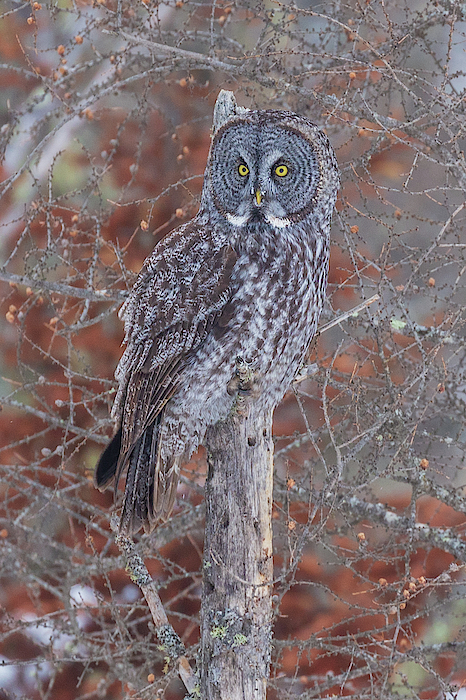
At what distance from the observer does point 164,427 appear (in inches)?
95.5

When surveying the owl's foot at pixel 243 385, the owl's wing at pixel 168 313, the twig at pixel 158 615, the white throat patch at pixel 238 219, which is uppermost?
the white throat patch at pixel 238 219

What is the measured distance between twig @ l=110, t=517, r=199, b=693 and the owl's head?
1.14 m

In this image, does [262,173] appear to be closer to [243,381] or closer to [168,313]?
[168,313]

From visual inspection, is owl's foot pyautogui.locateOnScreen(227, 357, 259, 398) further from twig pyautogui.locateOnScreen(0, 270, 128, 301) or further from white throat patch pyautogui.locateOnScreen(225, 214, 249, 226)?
twig pyautogui.locateOnScreen(0, 270, 128, 301)

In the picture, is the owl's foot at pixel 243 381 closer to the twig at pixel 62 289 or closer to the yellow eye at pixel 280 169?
the yellow eye at pixel 280 169

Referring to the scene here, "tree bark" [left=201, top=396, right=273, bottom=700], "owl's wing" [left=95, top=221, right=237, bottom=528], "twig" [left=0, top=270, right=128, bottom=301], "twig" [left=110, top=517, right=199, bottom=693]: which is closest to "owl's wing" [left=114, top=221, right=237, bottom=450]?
"owl's wing" [left=95, top=221, right=237, bottom=528]

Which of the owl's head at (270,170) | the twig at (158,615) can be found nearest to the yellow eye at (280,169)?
the owl's head at (270,170)

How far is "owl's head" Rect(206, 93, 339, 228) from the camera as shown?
2246 millimetres

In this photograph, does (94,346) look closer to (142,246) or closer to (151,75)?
(142,246)

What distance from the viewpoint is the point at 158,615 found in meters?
2.43

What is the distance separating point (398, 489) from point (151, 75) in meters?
3.37

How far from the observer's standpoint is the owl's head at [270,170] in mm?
2246

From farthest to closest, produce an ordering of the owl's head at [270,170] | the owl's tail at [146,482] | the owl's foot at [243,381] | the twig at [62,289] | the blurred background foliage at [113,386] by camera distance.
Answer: the blurred background foliage at [113,386] < the twig at [62,289] < the owl's tail at [146,482] < the owl's head at [270,170] < the owl's foot at [243,381]

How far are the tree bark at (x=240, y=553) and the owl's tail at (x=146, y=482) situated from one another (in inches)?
7.9
